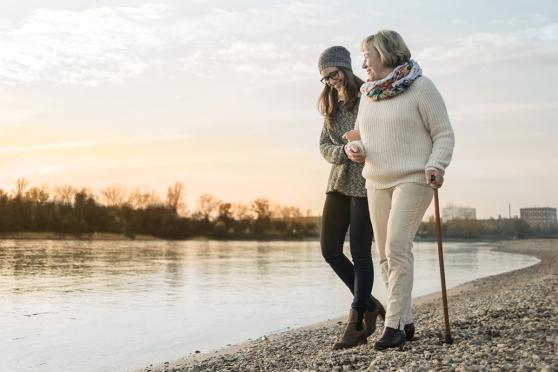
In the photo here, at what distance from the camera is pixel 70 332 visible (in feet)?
32.2

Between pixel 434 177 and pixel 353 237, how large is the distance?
0.89 m

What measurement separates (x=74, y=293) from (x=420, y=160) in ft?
44.5

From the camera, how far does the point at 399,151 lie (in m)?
3.97

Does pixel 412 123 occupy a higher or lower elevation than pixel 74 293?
higher

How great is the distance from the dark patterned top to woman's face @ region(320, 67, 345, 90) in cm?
20

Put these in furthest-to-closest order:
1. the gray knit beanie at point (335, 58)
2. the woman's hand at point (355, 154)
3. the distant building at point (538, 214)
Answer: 1. the distant building at point (538, 214)
2. the gray knit beanie at point (335, 58)
3. the woman's hand at point (355, 154)

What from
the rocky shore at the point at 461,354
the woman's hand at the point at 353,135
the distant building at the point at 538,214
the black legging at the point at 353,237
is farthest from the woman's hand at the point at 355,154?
the distant building at the point at 538,214

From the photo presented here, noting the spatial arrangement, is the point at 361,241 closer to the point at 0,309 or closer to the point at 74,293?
the point at 0,309

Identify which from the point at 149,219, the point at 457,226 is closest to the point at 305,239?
the point at 149,219

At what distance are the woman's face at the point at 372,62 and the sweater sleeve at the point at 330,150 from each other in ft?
2.07

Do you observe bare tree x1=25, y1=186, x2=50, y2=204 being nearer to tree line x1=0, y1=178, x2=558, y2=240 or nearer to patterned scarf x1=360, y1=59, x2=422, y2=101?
tree line x1=0, y1=178, x2=558, y2=240

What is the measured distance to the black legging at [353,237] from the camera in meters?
4.37

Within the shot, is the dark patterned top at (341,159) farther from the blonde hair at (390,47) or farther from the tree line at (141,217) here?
the tree line at (141,217)

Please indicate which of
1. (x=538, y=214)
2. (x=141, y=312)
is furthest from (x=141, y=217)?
(x=538, y=214)
